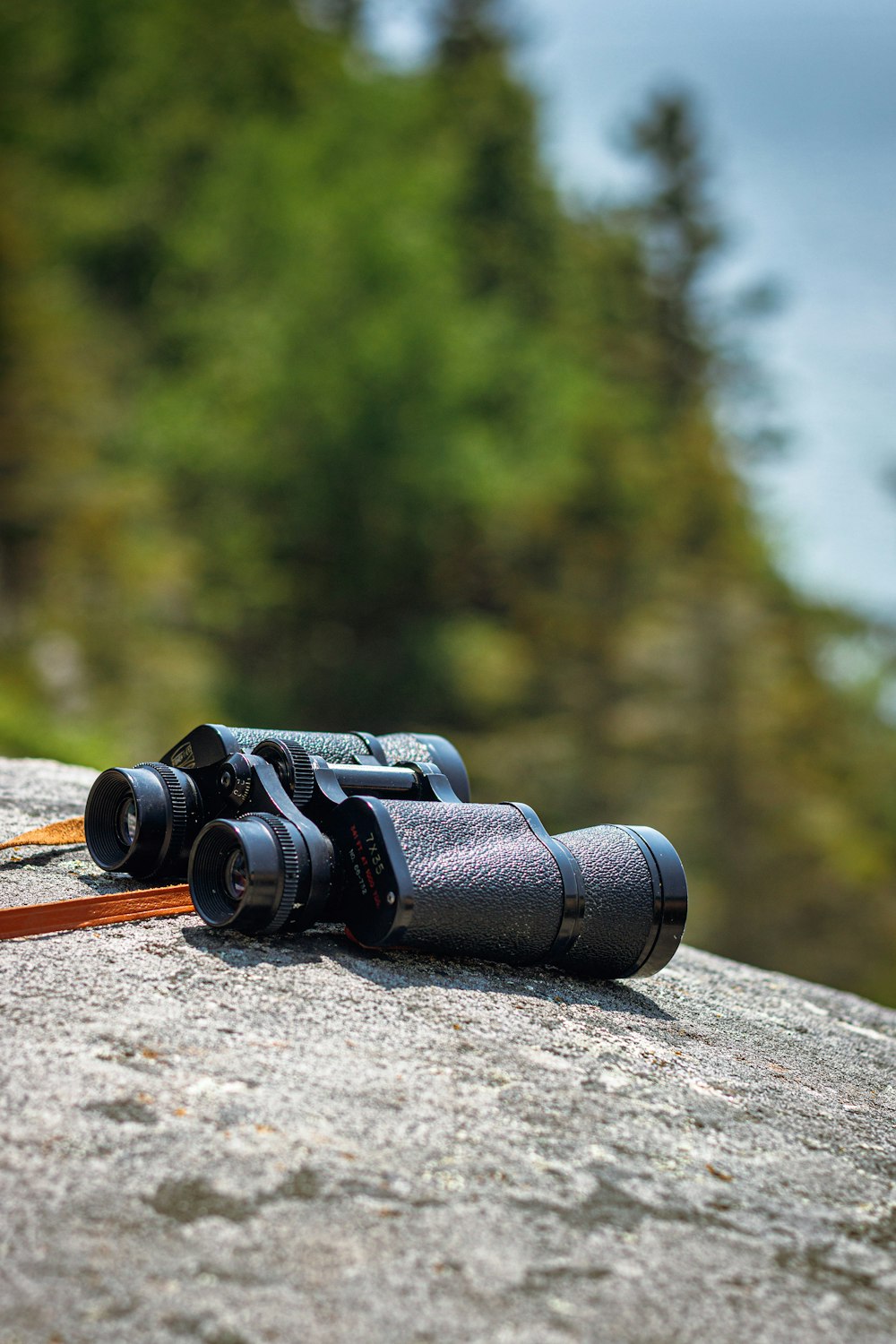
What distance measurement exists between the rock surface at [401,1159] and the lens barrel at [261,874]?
3.0 inches

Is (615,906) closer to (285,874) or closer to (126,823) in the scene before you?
(285,874)

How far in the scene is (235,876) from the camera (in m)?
2.73

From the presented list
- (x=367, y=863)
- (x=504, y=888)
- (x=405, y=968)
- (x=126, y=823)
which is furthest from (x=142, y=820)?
(x=504, y=888)

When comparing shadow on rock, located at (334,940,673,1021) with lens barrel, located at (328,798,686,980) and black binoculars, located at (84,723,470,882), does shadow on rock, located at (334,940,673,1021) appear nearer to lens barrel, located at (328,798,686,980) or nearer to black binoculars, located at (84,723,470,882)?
lens barrel, located at (328,798,686,980)

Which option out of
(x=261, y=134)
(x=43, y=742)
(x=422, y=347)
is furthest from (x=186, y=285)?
(x=43, y=742)

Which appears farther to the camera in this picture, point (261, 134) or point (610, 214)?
point (610, 214)

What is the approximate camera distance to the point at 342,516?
85.0 ft

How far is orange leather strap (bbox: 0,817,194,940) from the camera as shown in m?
2.61

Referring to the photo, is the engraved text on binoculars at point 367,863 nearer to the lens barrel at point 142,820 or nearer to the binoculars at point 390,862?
the binoculars at point 390,862

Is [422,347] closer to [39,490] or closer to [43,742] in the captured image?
[39,490]

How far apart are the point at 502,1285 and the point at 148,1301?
452mm

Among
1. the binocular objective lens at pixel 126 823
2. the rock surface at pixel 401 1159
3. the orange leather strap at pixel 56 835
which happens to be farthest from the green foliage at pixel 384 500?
the rock surface at pixel 401 1159

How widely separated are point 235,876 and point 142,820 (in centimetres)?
Answer: 37

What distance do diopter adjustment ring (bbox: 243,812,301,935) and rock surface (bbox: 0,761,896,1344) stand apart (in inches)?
3.2
